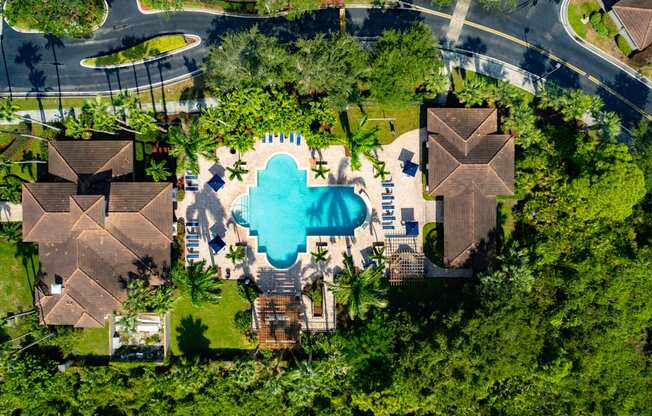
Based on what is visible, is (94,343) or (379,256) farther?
(94,343)

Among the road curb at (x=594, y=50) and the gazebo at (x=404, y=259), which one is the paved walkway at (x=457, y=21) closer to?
the road curb at (x=594, y=50)

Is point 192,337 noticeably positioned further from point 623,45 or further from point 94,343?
point 623,45

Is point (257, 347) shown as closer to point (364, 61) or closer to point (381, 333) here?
point (381, 333)

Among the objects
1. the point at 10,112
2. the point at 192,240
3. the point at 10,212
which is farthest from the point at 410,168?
the point at 10,212

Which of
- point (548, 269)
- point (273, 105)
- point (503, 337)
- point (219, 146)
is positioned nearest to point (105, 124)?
point (219, 146)

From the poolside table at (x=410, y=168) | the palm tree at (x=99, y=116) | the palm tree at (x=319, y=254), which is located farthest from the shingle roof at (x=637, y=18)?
the palm tree at (x=99, y=116)

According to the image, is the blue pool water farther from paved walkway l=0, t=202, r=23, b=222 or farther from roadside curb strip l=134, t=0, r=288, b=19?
paved walkway l=0, t=202, r=23, b=222
